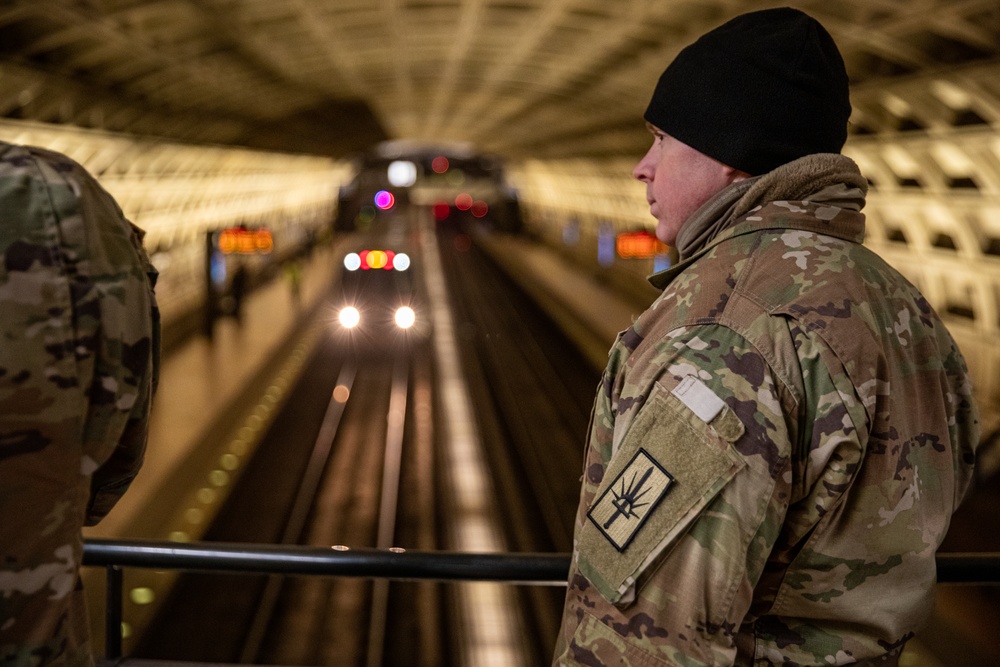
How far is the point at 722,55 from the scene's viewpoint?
1472 millimetres

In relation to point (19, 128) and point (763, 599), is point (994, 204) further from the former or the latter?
point (19, 128)

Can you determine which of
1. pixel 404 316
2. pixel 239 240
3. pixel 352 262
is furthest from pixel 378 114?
pixel 352 262

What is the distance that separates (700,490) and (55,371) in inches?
35.6

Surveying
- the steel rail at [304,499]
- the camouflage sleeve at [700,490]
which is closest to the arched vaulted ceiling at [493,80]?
the steel rail at [304,499]

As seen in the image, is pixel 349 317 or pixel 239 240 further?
pixel 239 240

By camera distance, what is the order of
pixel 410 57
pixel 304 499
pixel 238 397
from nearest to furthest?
pixel 304 499
pixel 238 397
pixel 410 57

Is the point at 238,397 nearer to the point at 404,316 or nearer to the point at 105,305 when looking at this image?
the point at 404,316

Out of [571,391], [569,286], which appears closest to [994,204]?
[571,391]

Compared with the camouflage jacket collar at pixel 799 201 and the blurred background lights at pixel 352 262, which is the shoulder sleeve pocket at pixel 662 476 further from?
the blurred background lights at pixel 352 262

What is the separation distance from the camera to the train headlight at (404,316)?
64.3ft

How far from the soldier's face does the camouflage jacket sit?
115 mm

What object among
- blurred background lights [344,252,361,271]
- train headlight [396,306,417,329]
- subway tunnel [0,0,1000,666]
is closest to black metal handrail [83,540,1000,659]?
subway tunnel [0,0,1000,666]

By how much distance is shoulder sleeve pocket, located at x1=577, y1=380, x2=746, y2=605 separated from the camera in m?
1.23

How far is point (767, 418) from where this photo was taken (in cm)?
124
